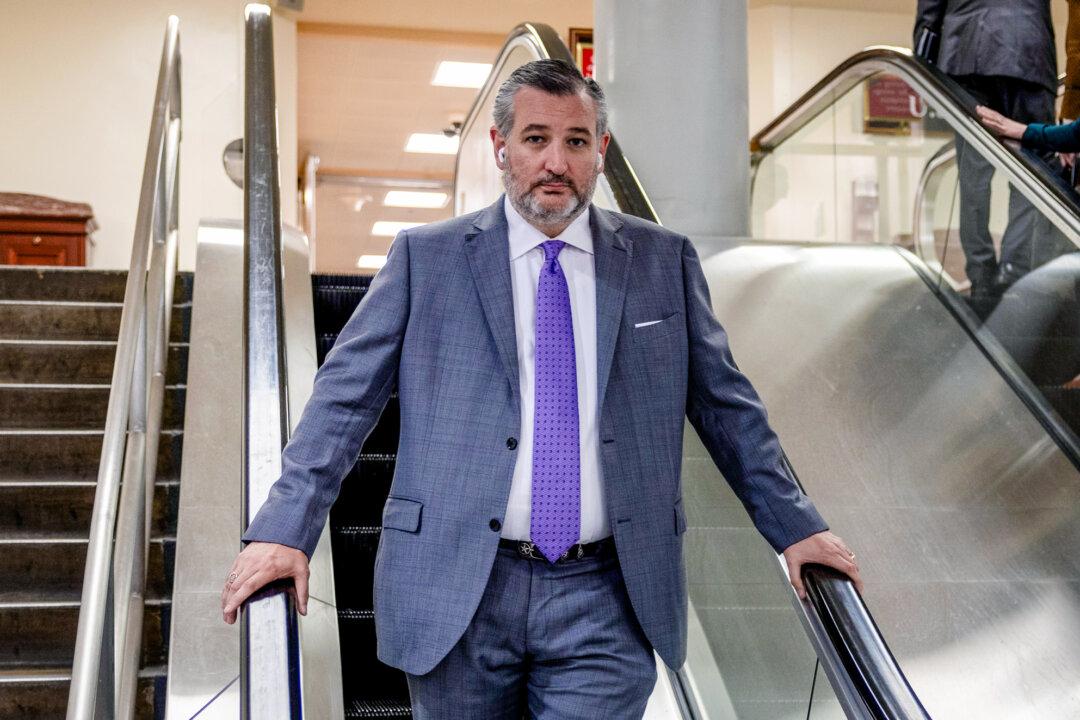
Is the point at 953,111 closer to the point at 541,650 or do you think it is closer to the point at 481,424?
the point at 481,424

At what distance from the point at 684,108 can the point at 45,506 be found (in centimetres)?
322

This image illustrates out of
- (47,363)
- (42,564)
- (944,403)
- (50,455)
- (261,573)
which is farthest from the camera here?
(47,363)

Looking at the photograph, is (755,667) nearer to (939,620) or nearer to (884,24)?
(939,620)

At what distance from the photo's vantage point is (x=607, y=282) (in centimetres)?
215

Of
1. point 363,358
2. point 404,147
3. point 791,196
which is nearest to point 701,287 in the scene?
point 363,358

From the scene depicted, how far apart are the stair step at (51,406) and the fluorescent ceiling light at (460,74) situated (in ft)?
33.4

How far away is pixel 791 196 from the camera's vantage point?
24.2 ft

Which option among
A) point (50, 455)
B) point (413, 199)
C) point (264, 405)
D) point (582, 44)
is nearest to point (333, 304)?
point (50, 455)

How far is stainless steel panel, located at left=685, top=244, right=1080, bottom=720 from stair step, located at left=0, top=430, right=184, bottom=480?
2.39 m

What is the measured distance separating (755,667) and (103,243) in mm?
9722

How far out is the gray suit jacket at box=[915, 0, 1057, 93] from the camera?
5145 mm

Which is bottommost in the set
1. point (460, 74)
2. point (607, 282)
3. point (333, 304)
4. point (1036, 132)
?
point (333, 304)

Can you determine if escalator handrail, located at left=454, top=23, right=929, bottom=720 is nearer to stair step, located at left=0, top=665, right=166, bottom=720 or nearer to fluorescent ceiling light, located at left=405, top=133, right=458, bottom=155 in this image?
stair step, located at left=0, top=665, right=166, bottom=720

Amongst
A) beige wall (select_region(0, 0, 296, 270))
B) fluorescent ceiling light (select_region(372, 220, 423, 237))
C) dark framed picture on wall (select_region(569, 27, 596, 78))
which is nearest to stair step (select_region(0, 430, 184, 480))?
beige wall (select_region(0, 0, 296, 270))
